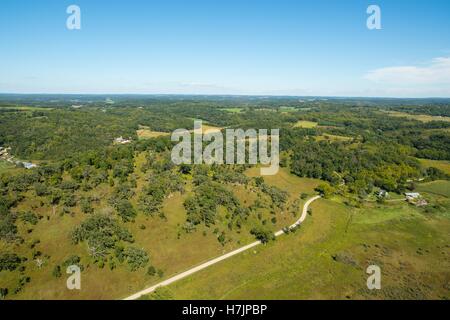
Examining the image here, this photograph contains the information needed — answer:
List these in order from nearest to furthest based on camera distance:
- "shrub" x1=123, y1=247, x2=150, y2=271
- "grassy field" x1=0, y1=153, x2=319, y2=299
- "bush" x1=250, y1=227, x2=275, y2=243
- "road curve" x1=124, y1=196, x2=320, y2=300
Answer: "road curve" x1=124, y1=196, x2=320, y2=300
"grassy field" x1=0, y1=153, x2=319, y2=299
"shrub" x1=123, y1=247, x2=150, y2=271
"bush" x1=250, y1=227, x2=275, y2=243

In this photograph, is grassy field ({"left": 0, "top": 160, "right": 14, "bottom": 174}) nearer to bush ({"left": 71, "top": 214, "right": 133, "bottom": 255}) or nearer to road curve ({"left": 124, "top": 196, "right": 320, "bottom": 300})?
bush ({"left": 71, "top": 214, "right": 133, "bottom": 255})

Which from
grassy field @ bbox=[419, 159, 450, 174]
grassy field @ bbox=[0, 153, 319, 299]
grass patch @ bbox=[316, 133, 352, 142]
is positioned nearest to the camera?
grassy field @ bbox=[0, 153, 319, 299]

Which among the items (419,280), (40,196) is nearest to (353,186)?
(419,280)

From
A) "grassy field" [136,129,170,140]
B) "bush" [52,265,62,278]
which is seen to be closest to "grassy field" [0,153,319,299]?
"bush" [52,265,62,278]

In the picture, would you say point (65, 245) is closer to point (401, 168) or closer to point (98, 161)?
point (98, 161)

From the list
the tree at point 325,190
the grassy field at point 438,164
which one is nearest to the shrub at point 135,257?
the tree at point 325,190

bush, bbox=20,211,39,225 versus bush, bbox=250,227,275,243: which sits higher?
bush, bbox=20,211,39,225

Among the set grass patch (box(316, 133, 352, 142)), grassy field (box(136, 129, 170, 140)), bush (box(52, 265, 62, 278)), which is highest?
grassy field (box(136, 129, 170, 140))
